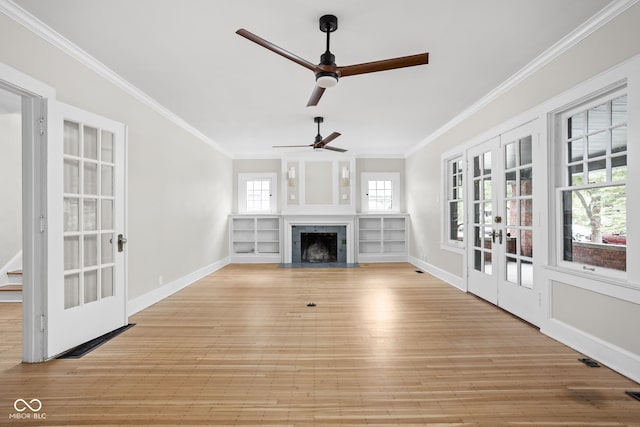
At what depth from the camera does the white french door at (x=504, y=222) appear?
350 centimetres

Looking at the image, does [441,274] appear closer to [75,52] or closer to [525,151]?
[525,151]

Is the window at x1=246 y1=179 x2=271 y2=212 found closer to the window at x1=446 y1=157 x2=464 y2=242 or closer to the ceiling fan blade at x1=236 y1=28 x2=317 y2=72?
the window at x1=446 y1=157 x2=464 y2=242

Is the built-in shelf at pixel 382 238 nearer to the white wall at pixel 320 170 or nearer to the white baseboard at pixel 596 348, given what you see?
the white wall at pixel 320 170

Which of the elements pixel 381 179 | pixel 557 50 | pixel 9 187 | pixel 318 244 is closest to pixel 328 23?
pixel 557 50

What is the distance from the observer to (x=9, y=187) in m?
4.71

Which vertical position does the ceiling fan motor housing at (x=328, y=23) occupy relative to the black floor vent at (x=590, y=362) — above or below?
above

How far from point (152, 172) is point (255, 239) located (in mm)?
3856

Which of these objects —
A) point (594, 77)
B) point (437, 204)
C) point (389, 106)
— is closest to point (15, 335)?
point (389, 106)

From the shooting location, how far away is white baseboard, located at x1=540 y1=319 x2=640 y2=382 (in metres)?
2.28

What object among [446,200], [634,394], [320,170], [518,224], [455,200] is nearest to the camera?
[634,394]

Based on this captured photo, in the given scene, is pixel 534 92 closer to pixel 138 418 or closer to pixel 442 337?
pixel 442 337

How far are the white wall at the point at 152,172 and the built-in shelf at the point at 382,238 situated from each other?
3458 mm

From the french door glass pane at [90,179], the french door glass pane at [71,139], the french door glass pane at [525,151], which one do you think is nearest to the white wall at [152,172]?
the french door glass pane at [71,139]

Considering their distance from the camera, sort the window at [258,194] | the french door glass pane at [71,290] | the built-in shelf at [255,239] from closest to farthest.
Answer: the french door glass pane at [71,290], the built-in shelf at [255,239], the window at [258,194]
